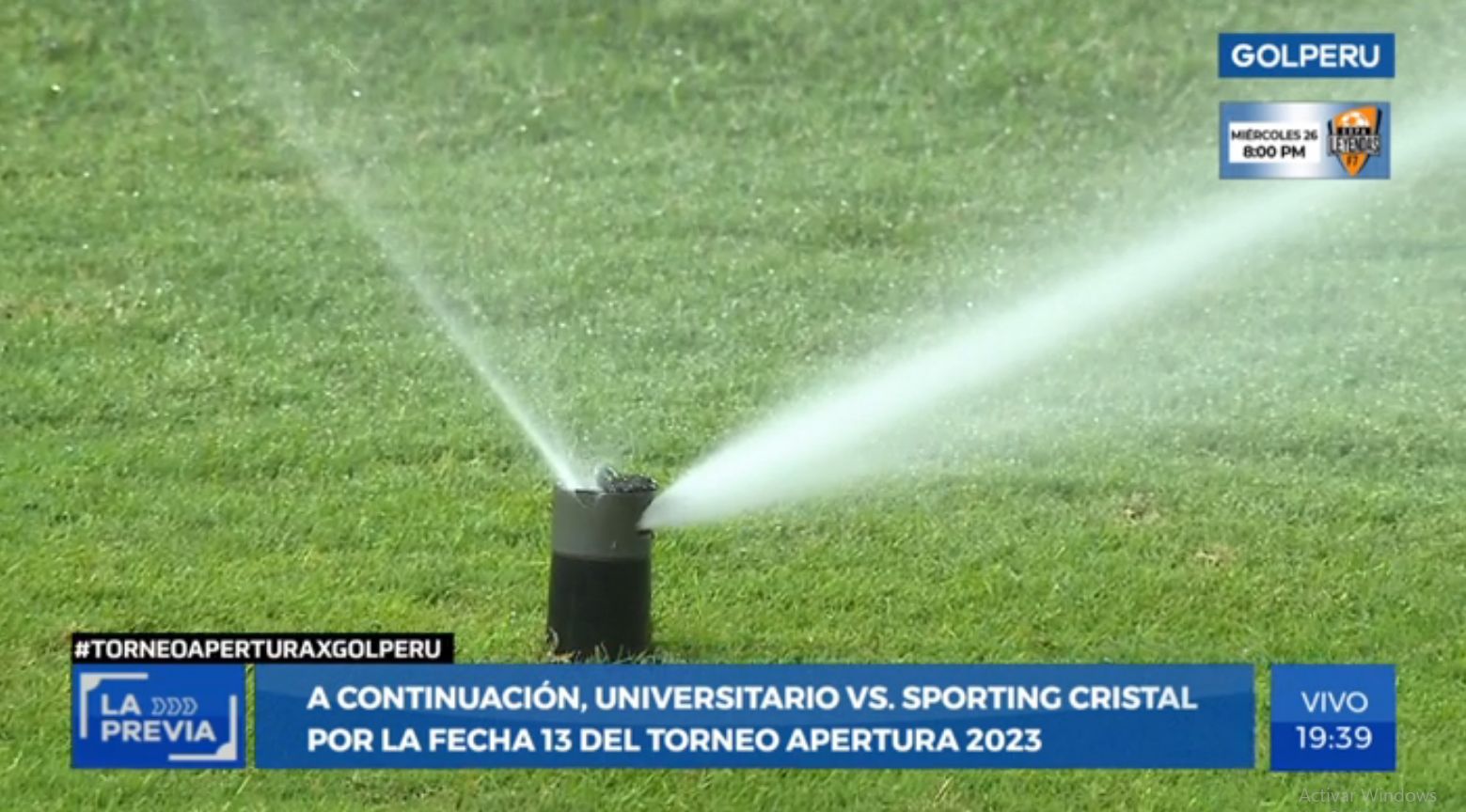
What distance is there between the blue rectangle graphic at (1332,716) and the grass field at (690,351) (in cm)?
5

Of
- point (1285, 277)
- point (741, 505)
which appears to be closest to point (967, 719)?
point (741, 505)

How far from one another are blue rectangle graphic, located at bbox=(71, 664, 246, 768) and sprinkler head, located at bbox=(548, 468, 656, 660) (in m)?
0.74

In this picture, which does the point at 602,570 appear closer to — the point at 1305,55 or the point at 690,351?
the point at 690,351

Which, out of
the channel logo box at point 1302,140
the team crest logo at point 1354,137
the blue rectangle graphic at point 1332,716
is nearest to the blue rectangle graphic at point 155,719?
the blue rectangle graphic at point 1332,716

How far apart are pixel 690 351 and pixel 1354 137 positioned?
8.04 feet

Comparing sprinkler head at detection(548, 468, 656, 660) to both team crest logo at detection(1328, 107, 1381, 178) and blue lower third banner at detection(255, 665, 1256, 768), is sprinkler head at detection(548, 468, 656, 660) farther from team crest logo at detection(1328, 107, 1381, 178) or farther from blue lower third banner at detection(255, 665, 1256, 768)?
team crest logo at detection(1328, 107, 1381, 178)

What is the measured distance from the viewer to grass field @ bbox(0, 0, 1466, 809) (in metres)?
6.29

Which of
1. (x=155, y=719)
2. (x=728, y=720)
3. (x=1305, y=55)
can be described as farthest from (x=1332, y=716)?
(x=1305, y=55)

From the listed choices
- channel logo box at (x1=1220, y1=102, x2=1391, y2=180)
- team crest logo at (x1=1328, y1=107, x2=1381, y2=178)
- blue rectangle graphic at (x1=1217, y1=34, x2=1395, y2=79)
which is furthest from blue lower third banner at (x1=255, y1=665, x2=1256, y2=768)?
blue rectangle graphic at (x1=1217, y1=34, x2=1395, y2=79)

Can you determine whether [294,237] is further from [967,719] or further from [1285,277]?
[967,719]

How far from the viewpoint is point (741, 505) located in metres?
6.93

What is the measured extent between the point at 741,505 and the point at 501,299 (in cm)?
245

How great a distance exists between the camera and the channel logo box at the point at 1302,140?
8742 millimetres

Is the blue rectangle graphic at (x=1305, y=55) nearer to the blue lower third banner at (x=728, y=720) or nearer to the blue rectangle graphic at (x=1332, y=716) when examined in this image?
the blue rectangle graphic at (x=1332, y=716)
